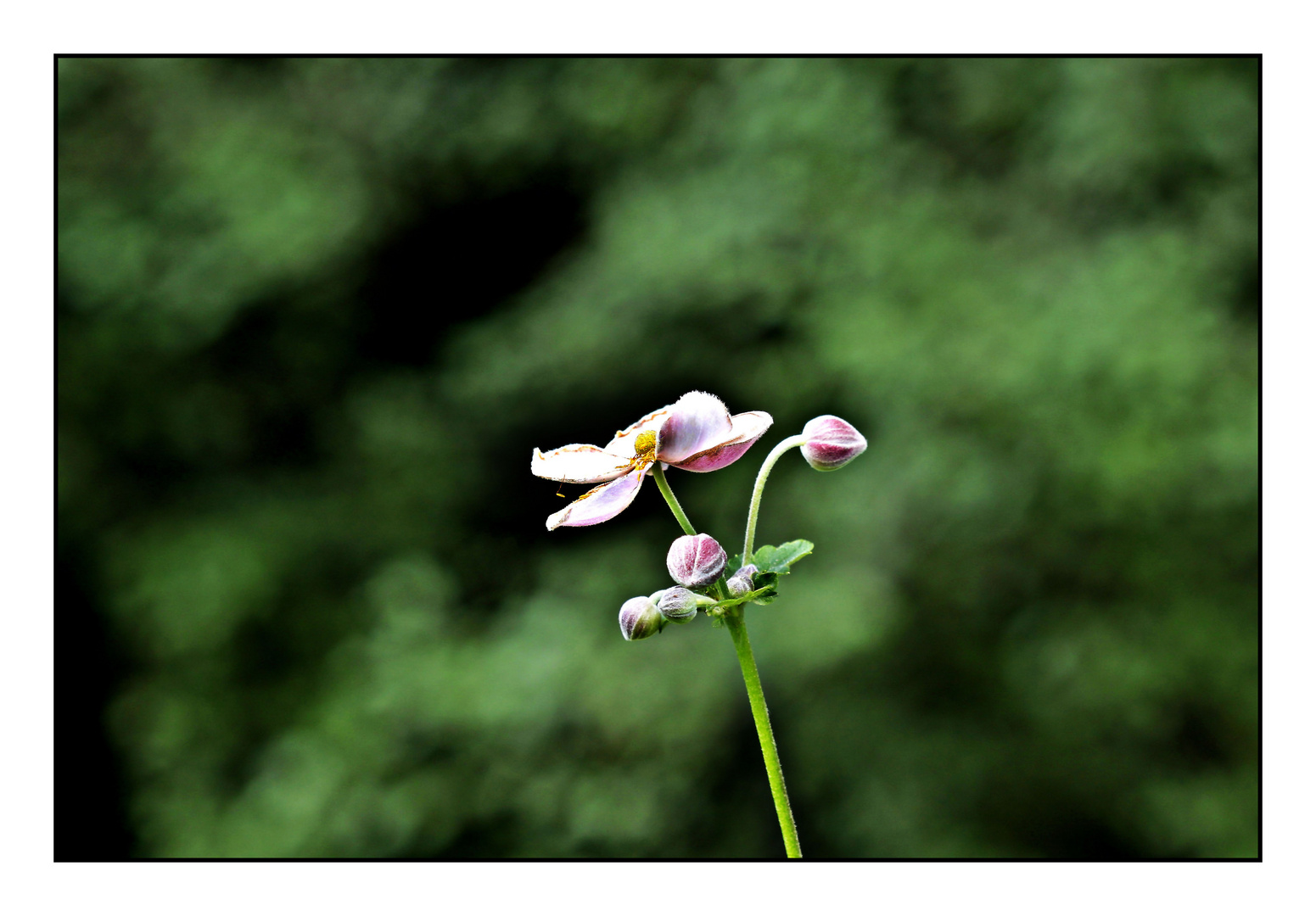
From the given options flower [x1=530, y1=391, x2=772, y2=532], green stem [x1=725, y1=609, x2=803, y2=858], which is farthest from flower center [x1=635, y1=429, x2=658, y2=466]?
green stem [x1=725, y1=609, x2=803, y2=858]

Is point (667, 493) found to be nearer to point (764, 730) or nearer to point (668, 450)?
point (668, 450)

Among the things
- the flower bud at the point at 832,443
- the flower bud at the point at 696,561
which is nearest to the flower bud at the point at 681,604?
the flower bud at the point at 696,561

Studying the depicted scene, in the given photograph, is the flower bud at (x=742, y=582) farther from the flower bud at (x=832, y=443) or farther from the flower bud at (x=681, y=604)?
the flower bud at (x=832, y=443)

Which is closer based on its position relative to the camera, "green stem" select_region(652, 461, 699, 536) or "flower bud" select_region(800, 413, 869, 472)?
"green stem" select_region(652, 461, 699, 536)

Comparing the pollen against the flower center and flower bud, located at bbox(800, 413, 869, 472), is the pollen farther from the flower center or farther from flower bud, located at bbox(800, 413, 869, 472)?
flower bud, located at bbox(800, 413, 869, 472)

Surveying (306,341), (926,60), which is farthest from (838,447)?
(306,341)

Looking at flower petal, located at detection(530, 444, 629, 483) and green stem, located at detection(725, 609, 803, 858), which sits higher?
flower petal, located at detection(530, 444, 629, 483)
